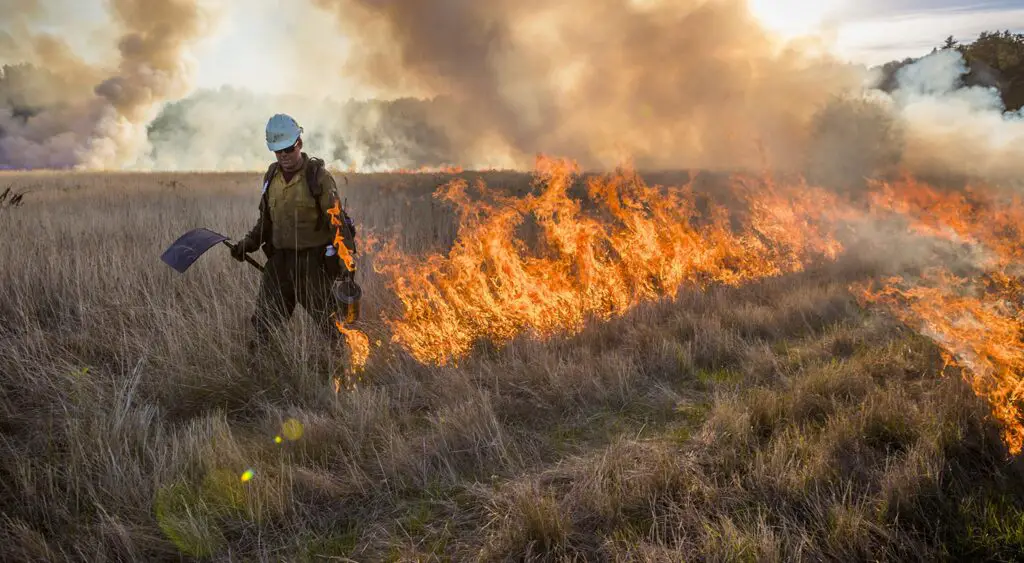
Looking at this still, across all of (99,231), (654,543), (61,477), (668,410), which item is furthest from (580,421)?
(99,231)

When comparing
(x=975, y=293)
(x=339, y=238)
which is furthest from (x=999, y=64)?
(x=339, y=238)

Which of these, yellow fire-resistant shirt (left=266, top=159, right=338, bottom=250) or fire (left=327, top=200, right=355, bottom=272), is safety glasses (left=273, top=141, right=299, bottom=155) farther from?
fire (left=327, top=200, right=355, bottom=272)

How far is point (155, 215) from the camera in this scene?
31.9ft

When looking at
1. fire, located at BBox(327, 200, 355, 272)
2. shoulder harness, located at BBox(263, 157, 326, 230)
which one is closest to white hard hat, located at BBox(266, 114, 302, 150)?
shoulder harness, located at BBox(263, 157, 326, 230)

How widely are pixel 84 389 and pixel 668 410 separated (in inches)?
169

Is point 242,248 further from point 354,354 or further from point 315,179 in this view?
point 354,354

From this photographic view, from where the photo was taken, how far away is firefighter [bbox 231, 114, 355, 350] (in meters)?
Result: 4.24

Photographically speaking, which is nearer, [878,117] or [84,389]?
[84,389]

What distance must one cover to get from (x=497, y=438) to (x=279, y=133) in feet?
9.37

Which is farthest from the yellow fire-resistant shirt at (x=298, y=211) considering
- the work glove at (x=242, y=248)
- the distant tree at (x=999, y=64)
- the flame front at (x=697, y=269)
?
the distant tree at (x=999, y=64)

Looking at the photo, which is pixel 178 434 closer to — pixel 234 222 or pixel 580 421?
pixel 580 421

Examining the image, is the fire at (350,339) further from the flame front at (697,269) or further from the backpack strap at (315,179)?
the backpack strap at (315,179)

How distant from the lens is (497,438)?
322 cm

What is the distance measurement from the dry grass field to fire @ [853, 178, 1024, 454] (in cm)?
8
